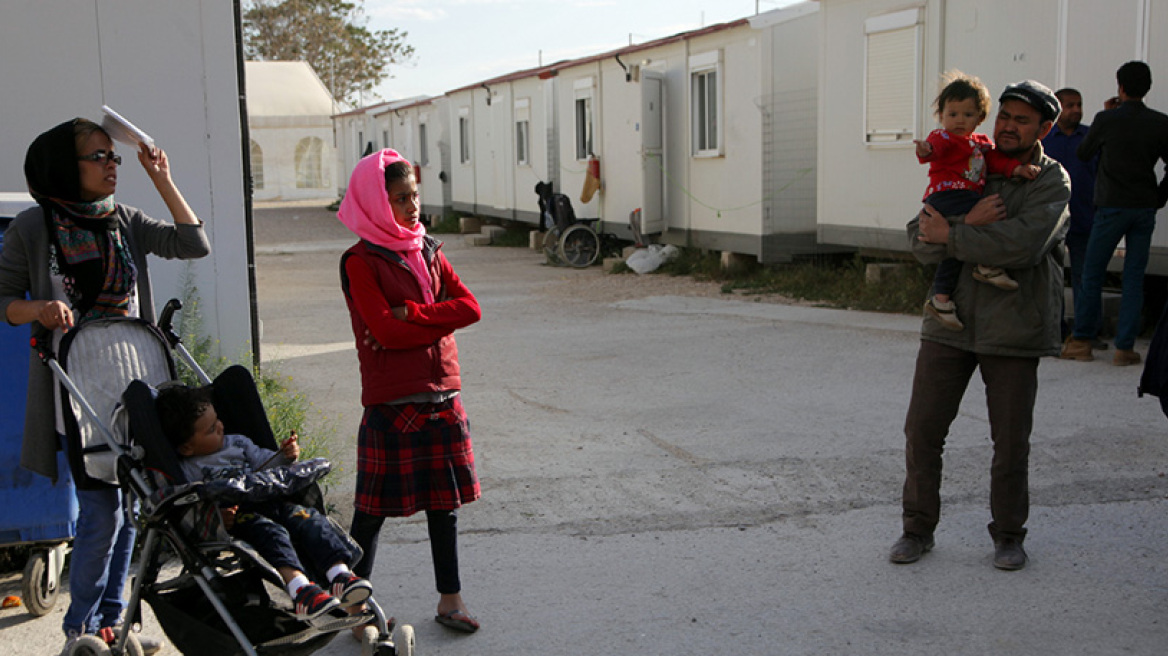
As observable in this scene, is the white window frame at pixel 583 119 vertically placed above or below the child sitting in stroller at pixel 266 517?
above

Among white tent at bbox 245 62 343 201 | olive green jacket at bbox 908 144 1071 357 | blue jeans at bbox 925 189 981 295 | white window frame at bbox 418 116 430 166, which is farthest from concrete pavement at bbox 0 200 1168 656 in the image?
white tent at bbox 245 62 343 201

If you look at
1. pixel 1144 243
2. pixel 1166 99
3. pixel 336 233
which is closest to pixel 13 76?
pixel 1144 243

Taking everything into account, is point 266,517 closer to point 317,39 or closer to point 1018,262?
point 1018,262

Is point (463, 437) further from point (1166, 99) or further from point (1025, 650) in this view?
point (1166, 99)

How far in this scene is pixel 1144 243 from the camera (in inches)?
304

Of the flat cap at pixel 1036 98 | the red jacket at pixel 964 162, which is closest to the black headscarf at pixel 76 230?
the red jacket at pixel 964 162

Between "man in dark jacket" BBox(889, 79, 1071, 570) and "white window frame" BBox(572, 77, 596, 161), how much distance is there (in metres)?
14.0

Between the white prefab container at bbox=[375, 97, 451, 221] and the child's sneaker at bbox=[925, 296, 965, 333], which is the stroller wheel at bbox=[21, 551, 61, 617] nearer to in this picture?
the child's sneaker at bbox=[925, 296, 965, 333]

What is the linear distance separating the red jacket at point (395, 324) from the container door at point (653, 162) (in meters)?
12.5

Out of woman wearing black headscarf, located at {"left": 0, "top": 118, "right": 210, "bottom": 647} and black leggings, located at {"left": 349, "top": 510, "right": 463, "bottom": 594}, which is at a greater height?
woman wearing black headscarf, located at {"left": 0, "top": 118, "right": 210, "bottom": 647}

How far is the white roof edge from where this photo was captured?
1345 cm

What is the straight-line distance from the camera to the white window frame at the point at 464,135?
2505 cm

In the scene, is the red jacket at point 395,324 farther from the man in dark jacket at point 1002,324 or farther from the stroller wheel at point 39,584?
the man in dark jacket at point 1002,324

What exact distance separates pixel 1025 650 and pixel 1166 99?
6374mm
